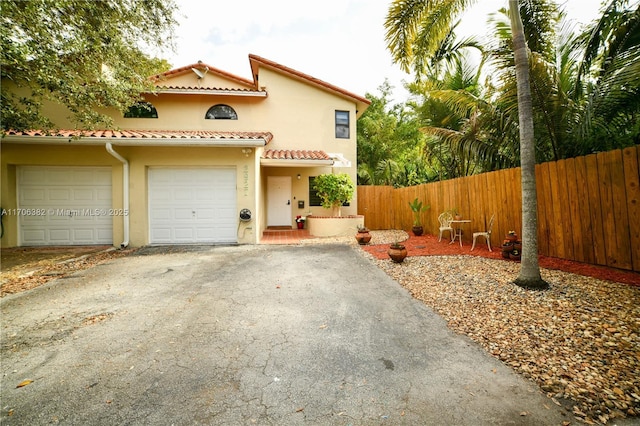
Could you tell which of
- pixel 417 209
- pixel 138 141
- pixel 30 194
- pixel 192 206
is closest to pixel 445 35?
pixel 417 209

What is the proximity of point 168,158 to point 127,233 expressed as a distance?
2.81 m

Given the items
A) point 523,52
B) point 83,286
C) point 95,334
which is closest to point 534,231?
point 523,52

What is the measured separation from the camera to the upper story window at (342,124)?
40.4ft

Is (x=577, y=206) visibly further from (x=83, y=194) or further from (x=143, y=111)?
(x=143, y=111)

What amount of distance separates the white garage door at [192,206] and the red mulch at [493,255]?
4982mm

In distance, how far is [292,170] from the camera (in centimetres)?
1205

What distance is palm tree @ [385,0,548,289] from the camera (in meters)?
4.24

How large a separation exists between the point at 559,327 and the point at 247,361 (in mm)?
3563

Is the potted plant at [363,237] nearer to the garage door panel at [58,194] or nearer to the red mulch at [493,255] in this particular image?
the red mulch at [493,255]

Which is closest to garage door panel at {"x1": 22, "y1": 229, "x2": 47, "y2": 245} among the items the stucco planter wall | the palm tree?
the stucco planter wall

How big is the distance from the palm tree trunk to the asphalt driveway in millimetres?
2100

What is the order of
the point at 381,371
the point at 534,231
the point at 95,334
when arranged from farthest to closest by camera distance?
1. the point at 534,231
2. the point at 95,334
3. the point at 381,371

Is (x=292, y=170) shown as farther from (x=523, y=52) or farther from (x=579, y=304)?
(x=579, y=304)

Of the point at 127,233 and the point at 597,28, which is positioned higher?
the point at 597,28
